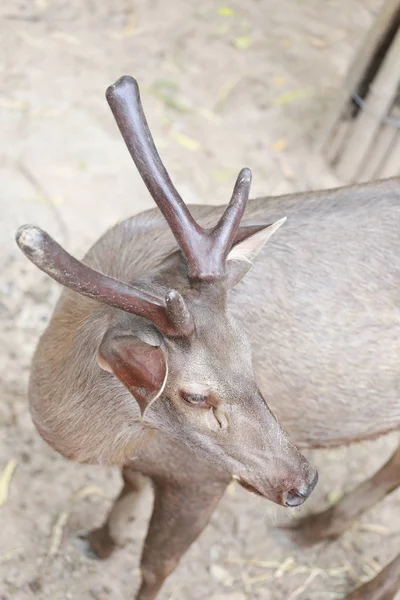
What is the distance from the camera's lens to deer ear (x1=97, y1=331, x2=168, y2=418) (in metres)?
2.32

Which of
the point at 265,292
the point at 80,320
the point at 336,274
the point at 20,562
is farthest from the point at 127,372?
the point at 20,562

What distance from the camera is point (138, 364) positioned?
7.63 ft

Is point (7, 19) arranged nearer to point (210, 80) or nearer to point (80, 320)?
point (210, 80)

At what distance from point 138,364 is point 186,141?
11.4 feet

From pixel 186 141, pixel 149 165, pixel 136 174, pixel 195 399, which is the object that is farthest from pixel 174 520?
pixel 186 141

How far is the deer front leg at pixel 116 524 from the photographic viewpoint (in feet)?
11.6

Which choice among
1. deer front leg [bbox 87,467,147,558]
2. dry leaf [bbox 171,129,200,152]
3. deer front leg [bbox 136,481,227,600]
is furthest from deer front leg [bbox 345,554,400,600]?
dry leaf [bbox 171,129,200,152]

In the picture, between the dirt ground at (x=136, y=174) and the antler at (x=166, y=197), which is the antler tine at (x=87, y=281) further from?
the dirt ground at (x=136, y=174)

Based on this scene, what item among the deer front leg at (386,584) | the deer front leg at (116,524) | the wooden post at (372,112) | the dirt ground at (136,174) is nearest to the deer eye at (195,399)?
the dirt ground at (136,174)

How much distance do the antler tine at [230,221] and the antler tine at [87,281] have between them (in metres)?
0.25

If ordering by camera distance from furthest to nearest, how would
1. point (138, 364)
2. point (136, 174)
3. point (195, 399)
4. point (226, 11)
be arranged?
point (226, 11) < point (136, 174) < point (195, 399) < point (138, 364)

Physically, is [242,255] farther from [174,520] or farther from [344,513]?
[344,513]

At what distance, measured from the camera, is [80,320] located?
292cm

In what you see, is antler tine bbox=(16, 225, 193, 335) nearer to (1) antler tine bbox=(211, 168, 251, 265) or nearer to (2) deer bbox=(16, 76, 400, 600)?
(2) deer bbox=(16, 76, 400, 600)
